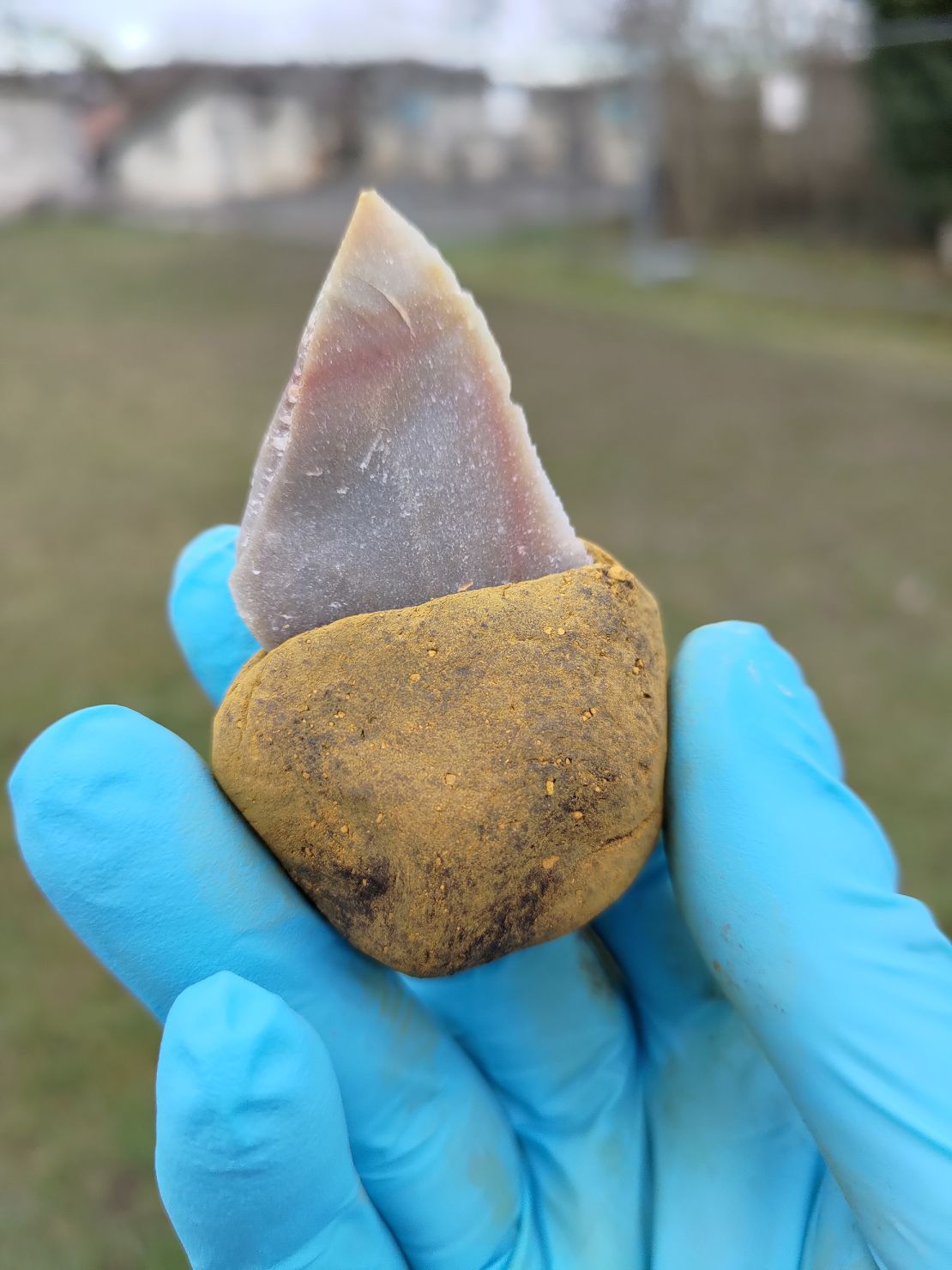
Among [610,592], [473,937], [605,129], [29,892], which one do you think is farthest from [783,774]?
[605,129]

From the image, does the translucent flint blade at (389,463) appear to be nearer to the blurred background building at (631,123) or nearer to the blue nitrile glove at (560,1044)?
the blue nitrile glove at (560,1044)

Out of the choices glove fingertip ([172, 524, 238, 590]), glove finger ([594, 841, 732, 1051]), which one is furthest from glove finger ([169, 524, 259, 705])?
glove finger ([594, 841, 732, 1051])

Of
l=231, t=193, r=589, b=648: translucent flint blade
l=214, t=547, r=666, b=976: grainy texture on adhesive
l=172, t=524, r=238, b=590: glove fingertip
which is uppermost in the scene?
l=231, t=193, r=589, b=648: translucent flint blade

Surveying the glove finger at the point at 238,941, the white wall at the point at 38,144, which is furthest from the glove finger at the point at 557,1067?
the white wall at the point at 38,144

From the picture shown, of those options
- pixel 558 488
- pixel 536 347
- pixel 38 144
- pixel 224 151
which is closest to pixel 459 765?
pixel 558 488

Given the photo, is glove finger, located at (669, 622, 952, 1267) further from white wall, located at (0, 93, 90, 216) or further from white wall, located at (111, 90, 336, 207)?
white wall, located at (0, 93, 90, 216)
